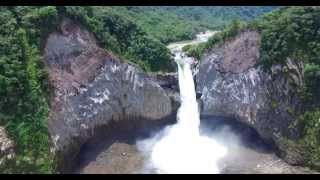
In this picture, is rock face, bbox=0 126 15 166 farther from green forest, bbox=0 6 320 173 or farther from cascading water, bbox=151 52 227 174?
cascading water, bbox=151 52 227 174

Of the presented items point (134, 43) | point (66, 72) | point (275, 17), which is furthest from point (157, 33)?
point (66, 72)

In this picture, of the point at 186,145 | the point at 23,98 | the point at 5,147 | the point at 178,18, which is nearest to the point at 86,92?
the point at 23,98

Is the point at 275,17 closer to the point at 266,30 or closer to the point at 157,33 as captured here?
the point at 266,30

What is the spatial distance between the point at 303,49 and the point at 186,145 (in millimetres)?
8310

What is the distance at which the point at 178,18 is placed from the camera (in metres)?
55.9

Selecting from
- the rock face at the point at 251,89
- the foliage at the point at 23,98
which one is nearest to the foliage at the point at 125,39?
the rock face at the point at 251,89

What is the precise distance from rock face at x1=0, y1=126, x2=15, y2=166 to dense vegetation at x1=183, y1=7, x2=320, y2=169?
14038 mm

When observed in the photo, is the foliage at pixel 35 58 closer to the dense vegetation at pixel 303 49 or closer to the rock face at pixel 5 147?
the rock face at pixel 5 147

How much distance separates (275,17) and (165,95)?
809 centimetres

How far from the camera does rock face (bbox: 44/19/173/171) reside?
74.7ft

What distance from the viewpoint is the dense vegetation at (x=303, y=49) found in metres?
23.3

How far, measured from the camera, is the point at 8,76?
2098cm

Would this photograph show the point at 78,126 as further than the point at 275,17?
No

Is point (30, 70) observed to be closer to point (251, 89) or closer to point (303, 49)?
point (251, 89)
